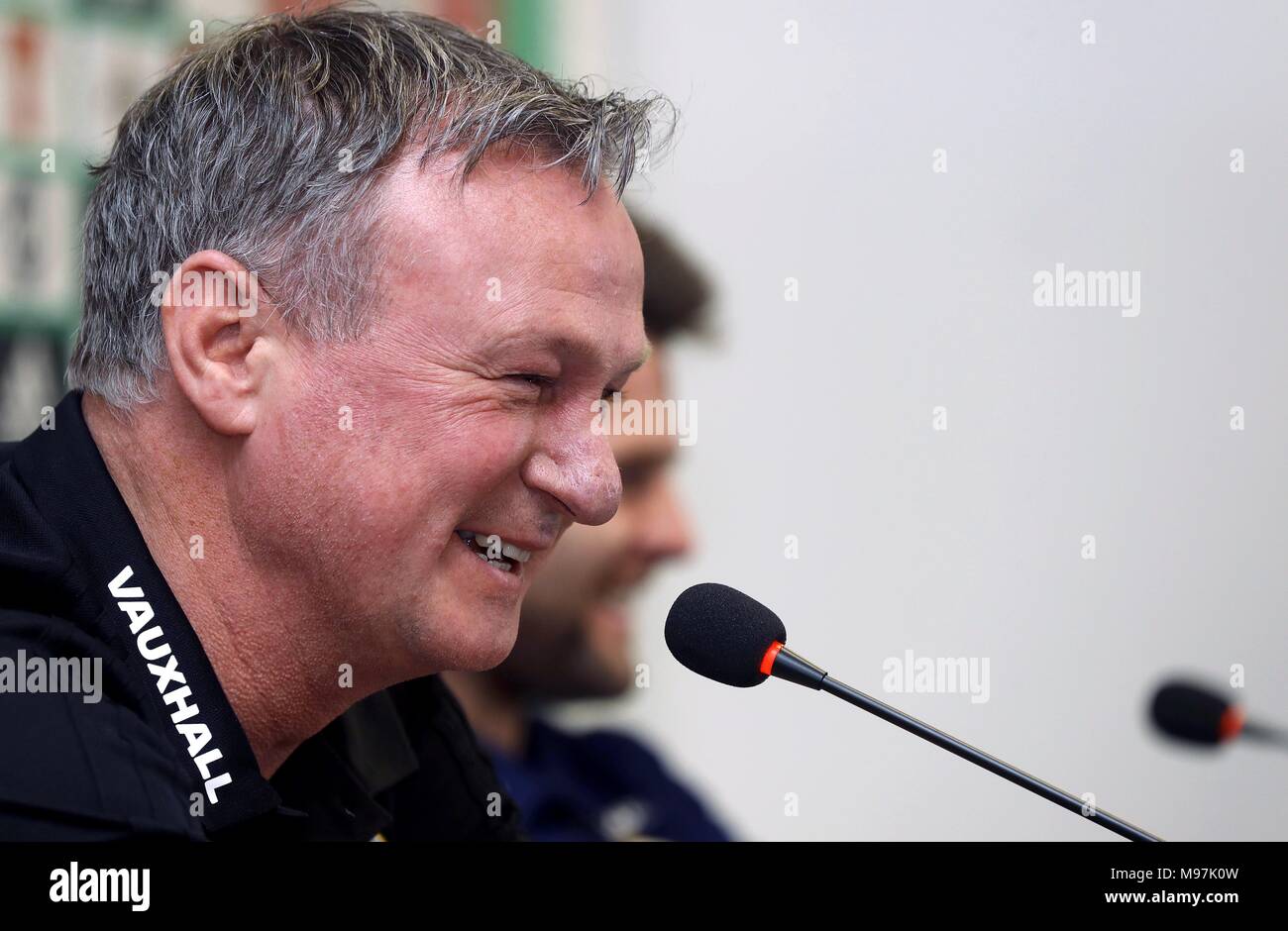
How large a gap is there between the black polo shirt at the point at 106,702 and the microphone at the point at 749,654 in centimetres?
31

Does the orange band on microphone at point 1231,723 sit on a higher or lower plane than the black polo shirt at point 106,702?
lower

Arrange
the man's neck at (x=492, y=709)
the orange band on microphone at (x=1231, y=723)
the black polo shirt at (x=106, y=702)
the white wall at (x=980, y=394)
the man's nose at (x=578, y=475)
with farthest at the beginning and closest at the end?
the white wall at (x=980, y=394) → the man's neck at (x=492, y=709) → the orange band on microphone at (x=1231, y=723) → the man's nose at (x=578, y=475) → the black polo shirt at (x=106, y=702)

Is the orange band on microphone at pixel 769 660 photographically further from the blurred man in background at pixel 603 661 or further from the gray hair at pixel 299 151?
the blurred man in background at pixel 603 661

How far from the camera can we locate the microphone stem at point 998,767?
812mm

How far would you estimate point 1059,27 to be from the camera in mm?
2404

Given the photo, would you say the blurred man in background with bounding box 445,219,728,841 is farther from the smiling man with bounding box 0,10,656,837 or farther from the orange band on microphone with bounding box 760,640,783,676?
the orange band on microphone with bounding box 760,640,783,676

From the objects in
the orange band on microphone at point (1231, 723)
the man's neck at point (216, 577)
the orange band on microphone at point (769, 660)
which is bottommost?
Answer: the orange band on microphone at point (1231, 723)

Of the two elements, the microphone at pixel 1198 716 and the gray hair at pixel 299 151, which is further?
the microphone at pixel 1198 716

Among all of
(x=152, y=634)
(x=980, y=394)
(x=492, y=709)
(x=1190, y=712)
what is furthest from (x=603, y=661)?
(x=152, y=634)

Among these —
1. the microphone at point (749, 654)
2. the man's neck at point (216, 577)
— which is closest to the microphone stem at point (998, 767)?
the microphone at point (749, 654)

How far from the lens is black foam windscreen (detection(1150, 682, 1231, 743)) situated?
1.24m

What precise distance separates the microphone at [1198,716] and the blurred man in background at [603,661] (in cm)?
79

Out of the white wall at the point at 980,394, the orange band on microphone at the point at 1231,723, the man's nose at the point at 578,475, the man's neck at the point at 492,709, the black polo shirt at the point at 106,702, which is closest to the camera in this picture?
the black polo shirt at the point at 106,702

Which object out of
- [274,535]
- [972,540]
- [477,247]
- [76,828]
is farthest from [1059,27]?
[76,828]
